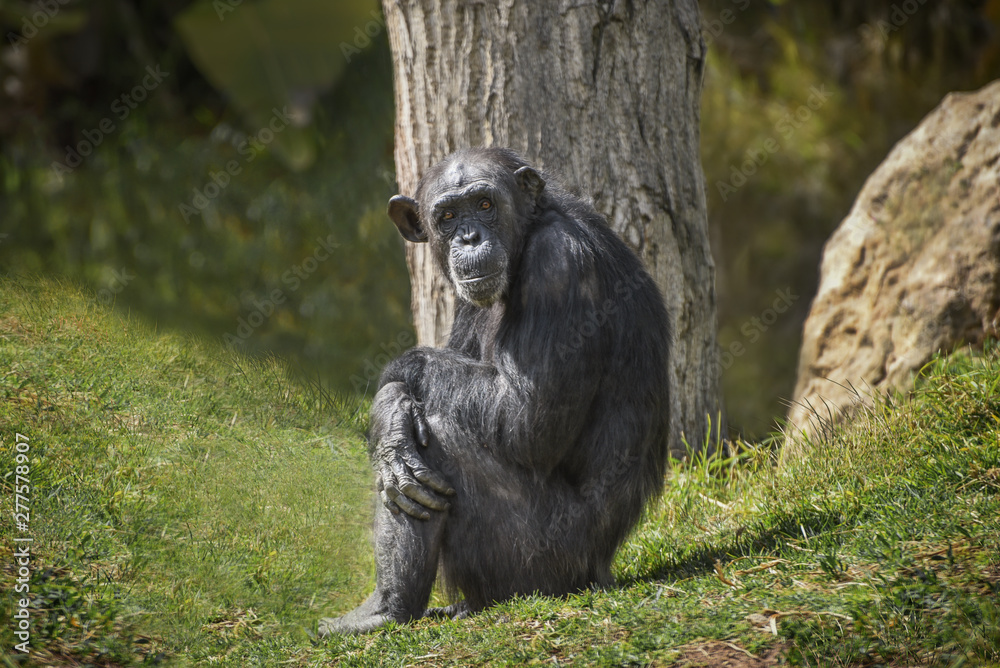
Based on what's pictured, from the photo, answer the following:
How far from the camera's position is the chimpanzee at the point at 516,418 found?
175 inches

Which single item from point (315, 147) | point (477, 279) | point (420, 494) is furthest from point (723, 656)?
point (315, 147)

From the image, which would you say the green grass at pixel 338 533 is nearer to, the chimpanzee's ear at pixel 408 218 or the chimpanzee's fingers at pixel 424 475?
the chimpanzee's fingers at pixel 424 475

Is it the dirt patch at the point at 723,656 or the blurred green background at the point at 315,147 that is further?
the blurred green background at the point at 315,147

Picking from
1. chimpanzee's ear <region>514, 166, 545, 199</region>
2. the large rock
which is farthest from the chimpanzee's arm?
the large rock

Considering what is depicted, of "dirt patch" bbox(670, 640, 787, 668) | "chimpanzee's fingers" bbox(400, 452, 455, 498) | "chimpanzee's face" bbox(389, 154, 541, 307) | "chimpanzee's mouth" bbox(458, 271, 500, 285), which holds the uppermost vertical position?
"chimpanzee's face" bbox(389, 154, 541, 307)

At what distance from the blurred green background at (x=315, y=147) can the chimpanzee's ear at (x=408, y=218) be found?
12.9 ft

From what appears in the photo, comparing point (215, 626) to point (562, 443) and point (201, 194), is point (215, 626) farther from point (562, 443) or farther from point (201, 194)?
point (201, 194)

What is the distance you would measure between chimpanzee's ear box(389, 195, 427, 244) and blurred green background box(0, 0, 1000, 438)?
3922 millimetres

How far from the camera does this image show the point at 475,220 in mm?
4625

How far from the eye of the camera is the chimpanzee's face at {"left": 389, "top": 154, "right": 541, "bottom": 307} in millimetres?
4492

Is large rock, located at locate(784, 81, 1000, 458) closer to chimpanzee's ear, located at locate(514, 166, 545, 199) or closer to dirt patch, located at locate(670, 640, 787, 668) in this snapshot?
chimpanzee's ear, located at locate(514, 166, 545, 199)

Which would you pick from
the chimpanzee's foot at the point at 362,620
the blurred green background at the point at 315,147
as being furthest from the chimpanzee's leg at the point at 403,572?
the blurred green background at the point at 315,147

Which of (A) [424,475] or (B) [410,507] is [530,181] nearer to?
(A) [424,475]

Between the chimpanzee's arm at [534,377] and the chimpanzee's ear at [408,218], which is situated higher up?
the chimpanzee's ear at [408,218]
